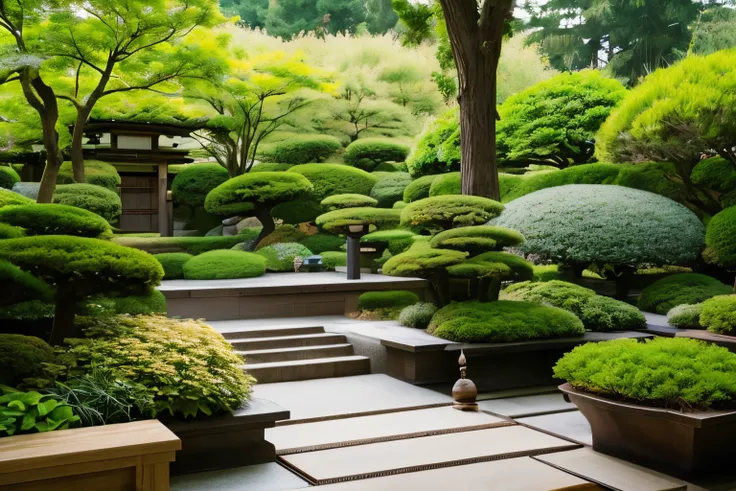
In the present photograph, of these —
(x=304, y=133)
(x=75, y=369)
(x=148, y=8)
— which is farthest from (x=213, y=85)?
(x=75, y=369)

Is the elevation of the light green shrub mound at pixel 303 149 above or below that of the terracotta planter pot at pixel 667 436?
above

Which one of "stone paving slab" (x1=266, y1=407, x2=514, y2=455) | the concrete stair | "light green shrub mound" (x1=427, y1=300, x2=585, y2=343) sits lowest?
"stone paving slab" (x1=266, y1=407, x2=514, y2=455)

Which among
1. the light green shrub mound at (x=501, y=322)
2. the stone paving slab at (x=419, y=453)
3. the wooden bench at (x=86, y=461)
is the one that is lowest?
the stone paving slab at (x=419, y=453)

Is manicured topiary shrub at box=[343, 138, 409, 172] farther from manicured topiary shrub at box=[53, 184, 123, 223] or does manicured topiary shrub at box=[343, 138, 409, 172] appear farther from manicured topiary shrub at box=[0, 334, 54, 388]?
manicured topiary shrub at box=[0, 334, 54, 388]

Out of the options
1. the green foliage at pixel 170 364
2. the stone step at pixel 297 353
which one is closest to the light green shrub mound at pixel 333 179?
the stone step at pixel 297 353

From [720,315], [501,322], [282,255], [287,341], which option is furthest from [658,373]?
[282,255]

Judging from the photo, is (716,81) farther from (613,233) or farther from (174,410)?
(174,410)

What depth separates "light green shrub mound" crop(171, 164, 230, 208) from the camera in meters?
18.8

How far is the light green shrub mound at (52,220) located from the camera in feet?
22.5

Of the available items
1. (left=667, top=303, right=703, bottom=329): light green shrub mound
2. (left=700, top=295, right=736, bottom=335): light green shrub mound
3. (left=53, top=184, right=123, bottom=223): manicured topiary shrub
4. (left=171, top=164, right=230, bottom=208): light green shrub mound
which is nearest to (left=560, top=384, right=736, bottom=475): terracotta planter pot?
(left=700, top=295, right=736, bottom=335): light green shrub mound

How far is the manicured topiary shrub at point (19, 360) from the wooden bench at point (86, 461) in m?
0.99

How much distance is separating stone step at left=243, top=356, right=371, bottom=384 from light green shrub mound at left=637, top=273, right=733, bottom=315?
163 inches

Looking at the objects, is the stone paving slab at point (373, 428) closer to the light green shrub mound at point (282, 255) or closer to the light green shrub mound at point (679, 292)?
the light green shrub mound at point (679, 292)

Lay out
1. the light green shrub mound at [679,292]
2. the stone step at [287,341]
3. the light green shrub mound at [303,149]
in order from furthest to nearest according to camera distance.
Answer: the light green shrub mound at [303,149] → the light green shrub mound at [679,292] → the stone step at [287,341]
